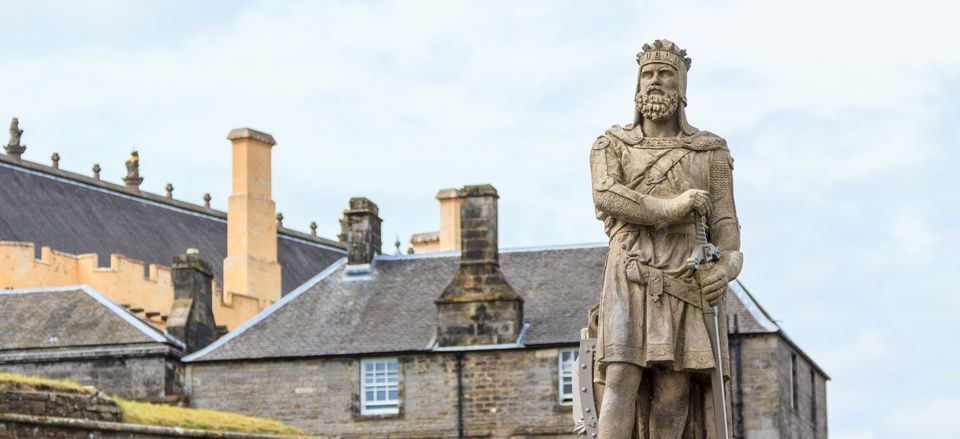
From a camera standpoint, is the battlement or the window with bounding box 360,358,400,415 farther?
the battlement

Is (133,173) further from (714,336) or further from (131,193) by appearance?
(714,336)

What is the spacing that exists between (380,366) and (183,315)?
5096mm

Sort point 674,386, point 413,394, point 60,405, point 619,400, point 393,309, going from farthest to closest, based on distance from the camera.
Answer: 1. point 393,309
2. point 413,394
3. point 60,405
4. point 674,386
5. point 619,400

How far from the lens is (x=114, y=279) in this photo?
64.8 m

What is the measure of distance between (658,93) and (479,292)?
1561 inches

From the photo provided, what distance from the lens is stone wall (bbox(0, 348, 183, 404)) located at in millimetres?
53188

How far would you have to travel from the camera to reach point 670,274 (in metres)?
14.3

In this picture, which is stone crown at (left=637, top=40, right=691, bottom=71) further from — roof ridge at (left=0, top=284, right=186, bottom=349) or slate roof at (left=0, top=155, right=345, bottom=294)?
slate roof at (left=0, top=155, right=345, bottom=294)

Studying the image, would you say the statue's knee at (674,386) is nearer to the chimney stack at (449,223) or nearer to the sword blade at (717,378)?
the sword blade at (717,378)

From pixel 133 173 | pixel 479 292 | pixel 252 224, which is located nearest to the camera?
pixel 479 292

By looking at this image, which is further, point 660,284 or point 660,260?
point 660,260

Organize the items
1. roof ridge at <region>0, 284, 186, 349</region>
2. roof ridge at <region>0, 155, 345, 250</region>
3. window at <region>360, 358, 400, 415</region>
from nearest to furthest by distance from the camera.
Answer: window at <region>360, 358, 400, 415</region>
roof ridge at <region>0, 284, 186, 349</region>
roof ridge at <region>0, 155, 345, 250</region>

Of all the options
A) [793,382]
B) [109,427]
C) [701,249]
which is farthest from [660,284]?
[793,382]

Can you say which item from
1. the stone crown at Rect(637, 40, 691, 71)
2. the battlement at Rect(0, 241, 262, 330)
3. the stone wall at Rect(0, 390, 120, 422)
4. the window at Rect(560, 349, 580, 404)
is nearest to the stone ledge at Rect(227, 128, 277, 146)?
the battlement at Rect(0, 241, 262, 330)
